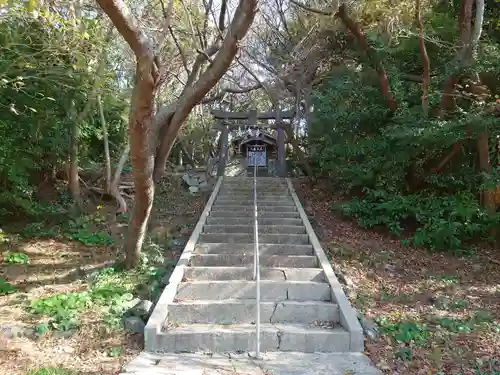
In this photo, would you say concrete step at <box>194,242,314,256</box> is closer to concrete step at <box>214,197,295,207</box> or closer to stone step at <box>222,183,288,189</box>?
concrete step at <box>214,197,295,207</box>

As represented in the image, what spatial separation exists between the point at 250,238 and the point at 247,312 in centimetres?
296

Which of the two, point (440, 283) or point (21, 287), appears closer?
point (21, 287)

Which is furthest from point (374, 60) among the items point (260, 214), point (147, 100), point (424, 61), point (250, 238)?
point (147, 100)

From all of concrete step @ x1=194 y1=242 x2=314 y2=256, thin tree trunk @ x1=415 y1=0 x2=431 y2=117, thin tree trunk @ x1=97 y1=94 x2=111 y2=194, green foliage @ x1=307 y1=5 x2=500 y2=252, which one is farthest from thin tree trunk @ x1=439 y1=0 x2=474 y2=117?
thin tree trunk @ x1=97 y1=94 x2=111 y2=194

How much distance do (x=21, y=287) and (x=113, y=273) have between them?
1.43 m

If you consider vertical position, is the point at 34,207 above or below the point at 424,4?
below

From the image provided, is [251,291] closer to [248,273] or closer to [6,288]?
[248,273]

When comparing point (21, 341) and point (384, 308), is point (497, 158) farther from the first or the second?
point (21, 341)

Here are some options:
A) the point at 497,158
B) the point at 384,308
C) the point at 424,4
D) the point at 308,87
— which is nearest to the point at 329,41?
the point at 308,87

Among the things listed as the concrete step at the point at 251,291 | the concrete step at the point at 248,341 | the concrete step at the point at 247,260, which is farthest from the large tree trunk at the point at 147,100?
the concrete step at the point at 248,341

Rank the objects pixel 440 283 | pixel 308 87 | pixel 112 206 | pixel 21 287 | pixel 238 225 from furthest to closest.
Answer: pixel 308 87 < pixel 112 206 < pixel 238 225 < pixel 440 283 < pixel 21 287

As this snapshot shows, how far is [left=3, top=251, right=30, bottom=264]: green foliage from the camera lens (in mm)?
7996

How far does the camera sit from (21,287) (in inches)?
269

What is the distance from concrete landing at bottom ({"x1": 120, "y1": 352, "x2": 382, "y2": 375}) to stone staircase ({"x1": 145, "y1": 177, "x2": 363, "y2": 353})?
142 millimetres
